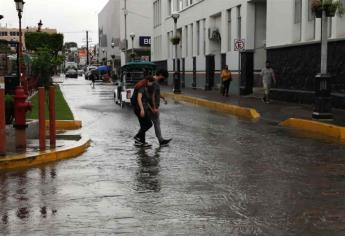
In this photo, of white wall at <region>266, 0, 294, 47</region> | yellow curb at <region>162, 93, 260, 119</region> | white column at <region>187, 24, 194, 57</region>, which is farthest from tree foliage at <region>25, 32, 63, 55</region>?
white wall at <region>266, 0, 294, 47</region>

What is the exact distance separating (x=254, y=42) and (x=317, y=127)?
16.7 metres

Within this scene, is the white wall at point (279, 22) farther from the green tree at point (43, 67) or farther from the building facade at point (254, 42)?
the green tree at point (43, 67)

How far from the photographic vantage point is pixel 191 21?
1758 inches

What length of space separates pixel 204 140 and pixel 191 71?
31288 millimetres

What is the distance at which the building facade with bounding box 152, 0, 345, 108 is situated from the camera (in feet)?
74.6

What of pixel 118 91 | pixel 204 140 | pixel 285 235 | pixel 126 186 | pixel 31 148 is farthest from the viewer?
pixel 118 91

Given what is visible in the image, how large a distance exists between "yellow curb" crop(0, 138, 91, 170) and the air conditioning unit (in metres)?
27.4

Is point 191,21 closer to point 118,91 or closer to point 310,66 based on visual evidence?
point 118,91

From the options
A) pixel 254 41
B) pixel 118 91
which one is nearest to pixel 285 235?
pixel 118 91

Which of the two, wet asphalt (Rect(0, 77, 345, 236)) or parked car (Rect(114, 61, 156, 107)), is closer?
wet asphalt (Rect(0, 77, 345, 236))

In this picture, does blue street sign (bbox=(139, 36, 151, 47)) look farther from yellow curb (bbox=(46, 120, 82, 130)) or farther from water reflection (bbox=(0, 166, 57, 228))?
water reflection (bbox=(0, 166, 57, 228))

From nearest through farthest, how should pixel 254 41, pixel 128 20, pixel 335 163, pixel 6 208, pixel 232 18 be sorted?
pixel 6 208, pixel 335 163, pixel 254 41, pixel 232 18, pixel 128 20

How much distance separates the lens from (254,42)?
31500 millimetres

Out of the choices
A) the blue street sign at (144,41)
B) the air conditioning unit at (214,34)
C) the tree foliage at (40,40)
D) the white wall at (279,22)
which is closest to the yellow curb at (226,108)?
the white wall at (279,22)
